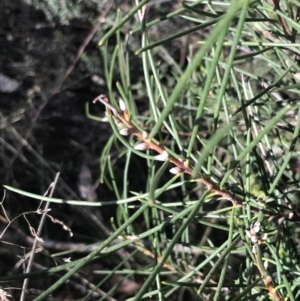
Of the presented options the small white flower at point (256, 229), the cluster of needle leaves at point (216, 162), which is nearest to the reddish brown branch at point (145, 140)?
the cluster of needle leaves at point (216, 162)

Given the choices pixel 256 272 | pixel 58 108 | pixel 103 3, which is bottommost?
pixel 256 272

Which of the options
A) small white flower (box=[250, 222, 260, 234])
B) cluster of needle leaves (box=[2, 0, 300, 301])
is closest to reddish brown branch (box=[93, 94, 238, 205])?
cluster of needle leaves (box=[2, 0, 300, 301])

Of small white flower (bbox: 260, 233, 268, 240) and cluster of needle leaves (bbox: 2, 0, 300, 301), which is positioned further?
small white flower (bbox: 260, 233, 268, 240)

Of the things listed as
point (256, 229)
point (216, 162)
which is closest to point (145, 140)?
point (256, 229)

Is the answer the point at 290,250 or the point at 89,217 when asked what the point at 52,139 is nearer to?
the point at 89,217

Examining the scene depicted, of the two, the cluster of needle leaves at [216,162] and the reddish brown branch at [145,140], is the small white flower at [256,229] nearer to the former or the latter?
the cluster of needle leaves at [216,162]

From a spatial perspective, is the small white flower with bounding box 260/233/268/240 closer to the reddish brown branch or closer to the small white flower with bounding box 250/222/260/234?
the small white flower with bounding box 250/222/260/234

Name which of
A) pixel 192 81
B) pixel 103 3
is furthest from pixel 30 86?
pixel 192 81

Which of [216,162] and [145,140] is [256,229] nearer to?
[145,140]
